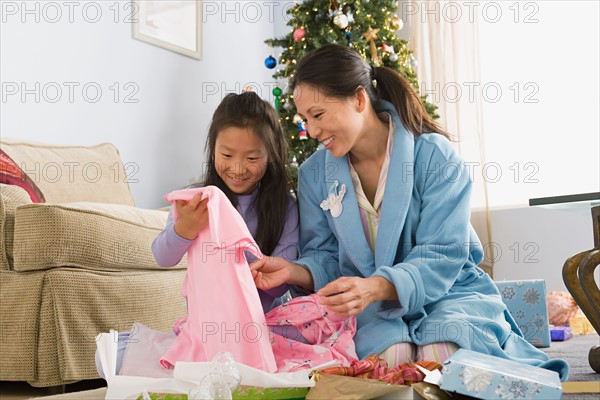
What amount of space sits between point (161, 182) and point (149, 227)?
1.66m

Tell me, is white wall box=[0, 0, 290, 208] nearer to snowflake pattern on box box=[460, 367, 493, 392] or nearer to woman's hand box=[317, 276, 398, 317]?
woman's hand box=[317, 276, 398, 317]

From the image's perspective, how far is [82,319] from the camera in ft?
6.92

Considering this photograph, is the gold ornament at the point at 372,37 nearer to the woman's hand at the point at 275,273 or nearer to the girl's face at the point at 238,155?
the girl's face at the point at 238,155

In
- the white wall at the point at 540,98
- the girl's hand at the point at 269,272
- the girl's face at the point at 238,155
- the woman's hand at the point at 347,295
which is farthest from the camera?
the white wall at the point at 540,98

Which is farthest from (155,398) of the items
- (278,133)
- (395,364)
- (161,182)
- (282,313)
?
(161,182)

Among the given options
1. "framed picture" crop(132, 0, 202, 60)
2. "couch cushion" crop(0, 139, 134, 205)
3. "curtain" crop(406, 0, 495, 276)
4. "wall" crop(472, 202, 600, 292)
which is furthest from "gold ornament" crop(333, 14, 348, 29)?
"wall" crop(472, 202, 600, 292)

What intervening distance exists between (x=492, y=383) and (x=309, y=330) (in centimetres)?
44

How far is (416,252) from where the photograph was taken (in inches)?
61.4

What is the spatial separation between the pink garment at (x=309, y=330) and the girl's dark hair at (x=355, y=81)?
48 cm

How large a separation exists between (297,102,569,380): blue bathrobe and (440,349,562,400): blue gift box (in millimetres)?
215

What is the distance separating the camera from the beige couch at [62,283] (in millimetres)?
2055

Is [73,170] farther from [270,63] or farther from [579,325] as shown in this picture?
[579,325]

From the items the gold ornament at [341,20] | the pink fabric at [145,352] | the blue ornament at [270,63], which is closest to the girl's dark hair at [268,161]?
the pink fabric at [145,352]

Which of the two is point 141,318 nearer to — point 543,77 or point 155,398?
point 155,398
